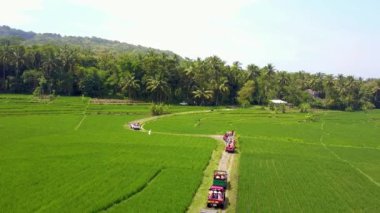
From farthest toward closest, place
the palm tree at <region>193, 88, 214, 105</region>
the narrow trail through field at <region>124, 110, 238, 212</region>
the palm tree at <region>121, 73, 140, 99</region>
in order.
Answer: the palm tree at <region>193, 88, 214, 105</region>
the palm tree at <region>121, 73, 140, 99</region>
the narrow trail through field at <region>124, 110, 238, 212</region>

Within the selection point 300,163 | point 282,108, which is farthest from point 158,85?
point 300,163

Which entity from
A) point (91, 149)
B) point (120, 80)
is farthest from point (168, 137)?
point (120, 80)

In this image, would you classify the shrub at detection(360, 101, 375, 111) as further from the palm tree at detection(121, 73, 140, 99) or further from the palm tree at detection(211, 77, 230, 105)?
the palm tree at detection(121, 73, 140, 99)

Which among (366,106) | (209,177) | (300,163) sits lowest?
(209,177)

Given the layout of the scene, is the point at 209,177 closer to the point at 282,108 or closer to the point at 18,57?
the point at 282,108

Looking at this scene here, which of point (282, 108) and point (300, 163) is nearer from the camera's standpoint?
point (300, 163)

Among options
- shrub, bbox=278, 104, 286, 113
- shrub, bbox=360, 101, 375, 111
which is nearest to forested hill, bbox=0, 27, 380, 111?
shrub, bbox=278, 104, 286, 113
